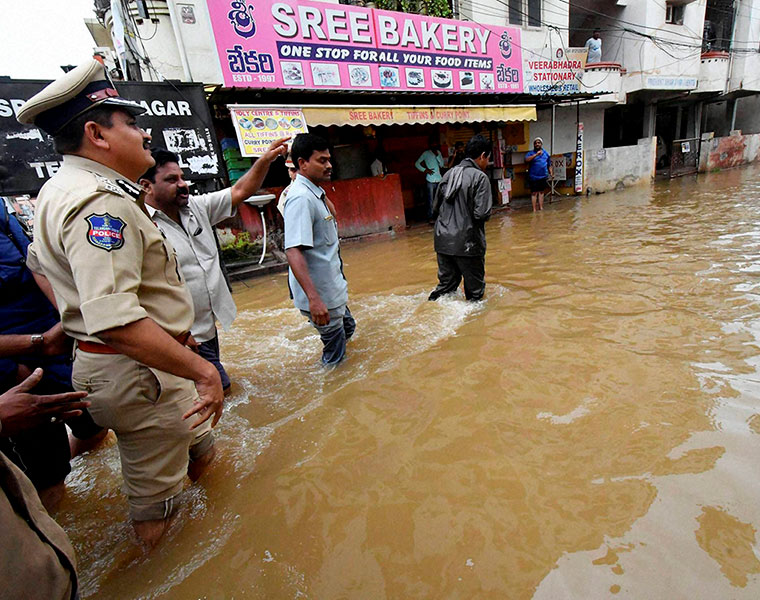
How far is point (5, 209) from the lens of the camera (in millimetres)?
1782

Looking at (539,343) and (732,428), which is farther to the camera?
(539,343)

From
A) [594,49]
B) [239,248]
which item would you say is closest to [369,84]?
[239,248]

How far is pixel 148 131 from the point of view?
198 inches

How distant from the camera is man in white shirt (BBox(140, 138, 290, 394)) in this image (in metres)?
2.37

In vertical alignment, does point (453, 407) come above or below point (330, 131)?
below

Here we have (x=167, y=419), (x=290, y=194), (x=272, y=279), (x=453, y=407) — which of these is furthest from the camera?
(x=272, y=279)

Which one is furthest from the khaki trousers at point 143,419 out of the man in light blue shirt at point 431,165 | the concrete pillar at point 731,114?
the concrete pillar at point 731,114

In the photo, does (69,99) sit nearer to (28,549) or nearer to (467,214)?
(28,549)

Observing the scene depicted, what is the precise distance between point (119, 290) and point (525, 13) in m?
14.9

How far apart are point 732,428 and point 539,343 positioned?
130cm

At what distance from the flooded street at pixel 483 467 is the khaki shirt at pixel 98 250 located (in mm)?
1028

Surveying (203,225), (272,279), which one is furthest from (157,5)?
(203,225)

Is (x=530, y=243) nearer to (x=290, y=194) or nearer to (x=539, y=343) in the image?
(x=539, y=343)

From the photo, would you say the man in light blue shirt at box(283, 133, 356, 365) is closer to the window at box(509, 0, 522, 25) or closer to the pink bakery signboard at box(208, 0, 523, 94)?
the pink bakery signboard at box(208, 0, 523, 94)
